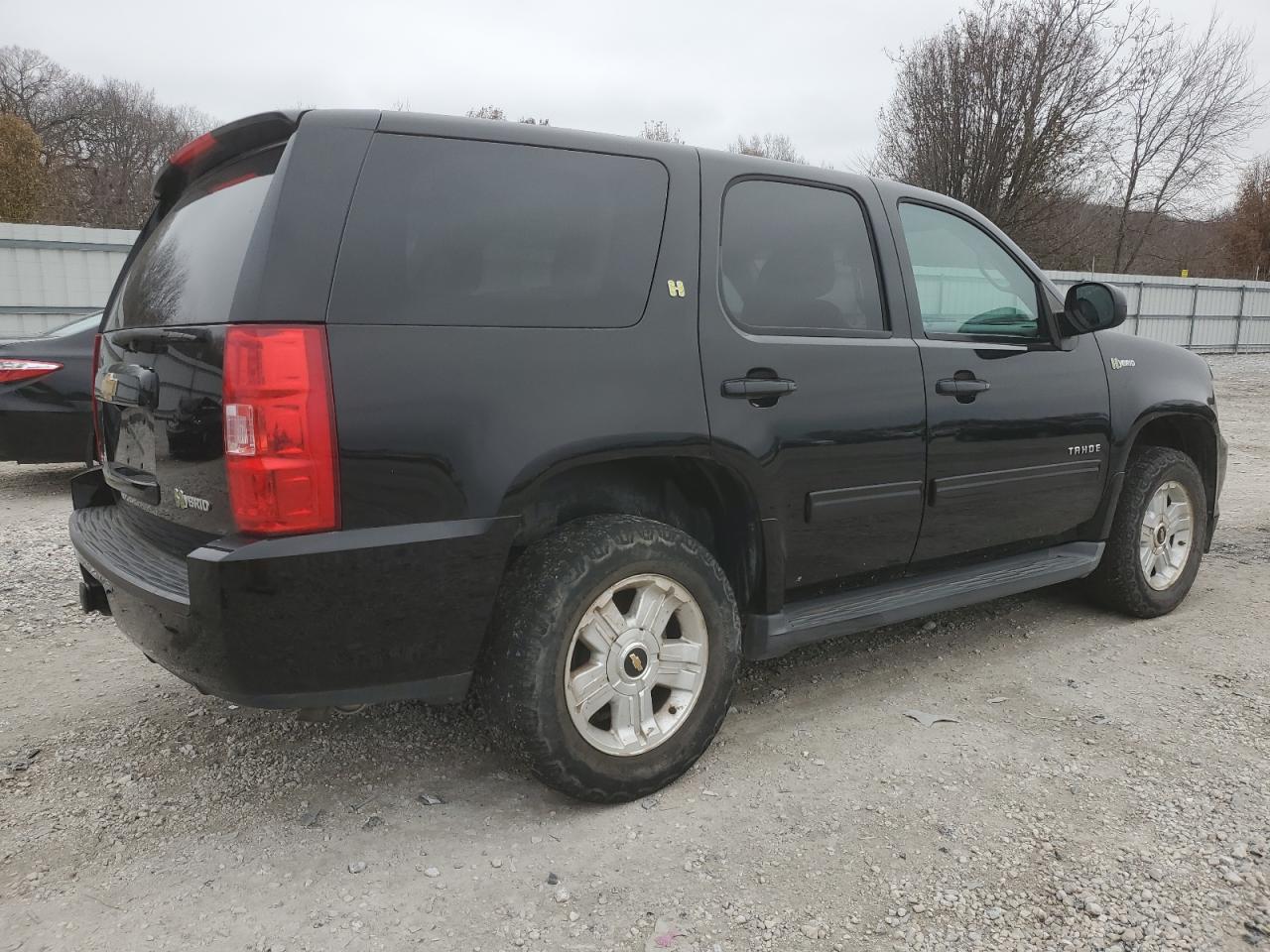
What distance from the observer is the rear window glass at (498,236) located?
2172 mm

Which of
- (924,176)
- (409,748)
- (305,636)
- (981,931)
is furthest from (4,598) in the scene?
(924,176)

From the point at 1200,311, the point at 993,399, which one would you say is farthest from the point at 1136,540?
the point at 1200,311

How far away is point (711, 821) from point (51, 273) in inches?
545

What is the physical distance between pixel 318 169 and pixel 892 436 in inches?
75.5

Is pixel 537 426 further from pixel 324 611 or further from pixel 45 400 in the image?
pixel 45 400

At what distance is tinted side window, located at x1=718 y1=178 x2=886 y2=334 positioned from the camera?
2.83m

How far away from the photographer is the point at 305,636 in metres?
2.09

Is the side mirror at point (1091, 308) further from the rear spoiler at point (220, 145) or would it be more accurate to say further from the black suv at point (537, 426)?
the rear spoiler at point (220, 145)

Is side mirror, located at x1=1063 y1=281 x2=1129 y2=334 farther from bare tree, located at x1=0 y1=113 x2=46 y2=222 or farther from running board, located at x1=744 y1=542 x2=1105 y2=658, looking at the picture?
bare tree, located at x1=0 y1=113 x2=46 y2=222

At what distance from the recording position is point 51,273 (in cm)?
1288

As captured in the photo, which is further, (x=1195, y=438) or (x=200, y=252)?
(x=1195, y=438)

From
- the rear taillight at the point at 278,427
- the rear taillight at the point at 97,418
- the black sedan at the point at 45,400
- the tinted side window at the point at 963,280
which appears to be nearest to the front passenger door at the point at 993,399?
the tinted side window at the point at 963,280

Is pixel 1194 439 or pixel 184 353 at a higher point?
pixel 184 353

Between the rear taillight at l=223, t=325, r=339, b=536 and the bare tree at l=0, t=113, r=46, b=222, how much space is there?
102ft
